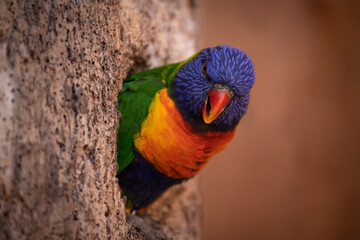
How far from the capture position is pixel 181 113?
1.48 m

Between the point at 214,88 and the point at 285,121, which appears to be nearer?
the point at 214,88

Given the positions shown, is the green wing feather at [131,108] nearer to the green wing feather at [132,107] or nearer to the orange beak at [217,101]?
the green wing feather at [132,107]

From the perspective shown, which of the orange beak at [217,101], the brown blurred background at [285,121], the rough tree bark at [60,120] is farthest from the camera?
the brown blurred background at [285,121]

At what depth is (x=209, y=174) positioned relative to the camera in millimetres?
2771

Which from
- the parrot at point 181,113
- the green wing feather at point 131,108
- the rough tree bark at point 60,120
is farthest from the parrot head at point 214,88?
the rough tree bark at point 60,120

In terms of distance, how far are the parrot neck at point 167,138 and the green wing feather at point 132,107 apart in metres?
0.03

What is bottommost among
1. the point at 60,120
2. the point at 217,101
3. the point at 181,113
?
the point at 60,120

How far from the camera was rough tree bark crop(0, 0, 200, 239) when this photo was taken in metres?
1.01

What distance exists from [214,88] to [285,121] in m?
1.64

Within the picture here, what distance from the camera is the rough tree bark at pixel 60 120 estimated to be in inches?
39.8

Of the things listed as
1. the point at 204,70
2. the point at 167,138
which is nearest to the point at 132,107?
the point at 167,138

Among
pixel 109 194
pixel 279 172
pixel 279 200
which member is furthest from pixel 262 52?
pixel 109 194

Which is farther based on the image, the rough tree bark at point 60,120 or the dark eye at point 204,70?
the dark eye at point 204,70

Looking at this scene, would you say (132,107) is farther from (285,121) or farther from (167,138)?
(285,121)
